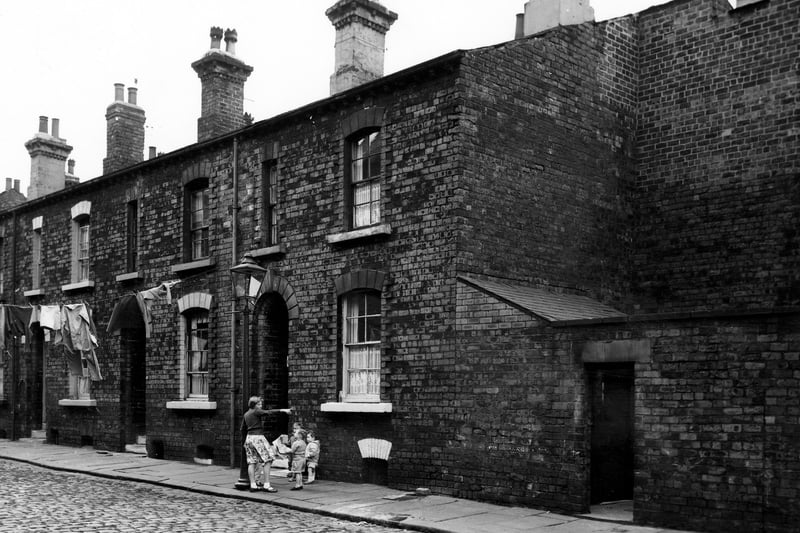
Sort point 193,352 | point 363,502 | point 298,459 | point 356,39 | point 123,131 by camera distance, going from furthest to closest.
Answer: point 123,131 < point 193,352 < point 356,39 < point 298,459 < point 363,502

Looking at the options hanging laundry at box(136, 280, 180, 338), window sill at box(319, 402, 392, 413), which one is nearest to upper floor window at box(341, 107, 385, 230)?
window sill at box(319, 402, 392, 413)

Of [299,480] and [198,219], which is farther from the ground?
[198,219]

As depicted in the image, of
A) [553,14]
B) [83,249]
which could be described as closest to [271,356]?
[553,14]

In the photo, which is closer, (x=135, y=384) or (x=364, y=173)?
(x=364, y=173)

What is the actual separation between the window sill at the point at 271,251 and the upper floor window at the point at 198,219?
2663 millimetres

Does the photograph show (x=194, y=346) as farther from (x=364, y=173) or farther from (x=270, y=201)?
(x=364, y=173)

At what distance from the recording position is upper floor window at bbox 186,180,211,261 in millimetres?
20641

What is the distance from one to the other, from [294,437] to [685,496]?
23.8 ft

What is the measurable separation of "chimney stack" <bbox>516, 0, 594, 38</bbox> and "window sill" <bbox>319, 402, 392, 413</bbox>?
7711 mm

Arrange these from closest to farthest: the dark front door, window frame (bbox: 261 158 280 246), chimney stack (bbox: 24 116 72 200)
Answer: the dark front door < window frame (bbox: 261 158 280 246) < chimney stack (bbox: 24 116 72 200)

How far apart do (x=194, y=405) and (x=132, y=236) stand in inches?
222

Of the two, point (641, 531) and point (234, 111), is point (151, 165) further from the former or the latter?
point (641, 531)

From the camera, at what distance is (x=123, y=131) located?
87.0 feet

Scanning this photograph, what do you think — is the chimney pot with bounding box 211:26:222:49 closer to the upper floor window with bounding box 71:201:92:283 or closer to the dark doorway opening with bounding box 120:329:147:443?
the upper floor window with bounding box 71:201:92:283
